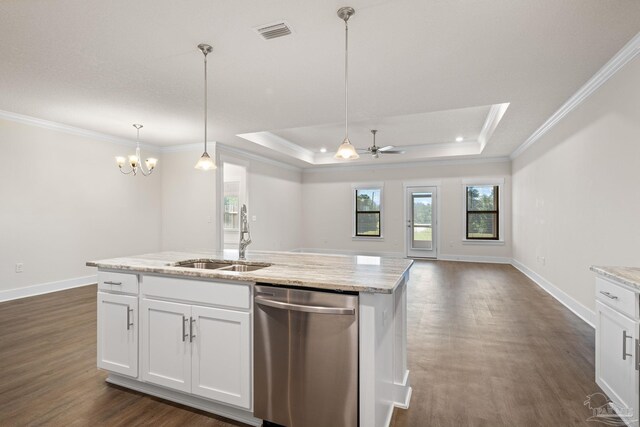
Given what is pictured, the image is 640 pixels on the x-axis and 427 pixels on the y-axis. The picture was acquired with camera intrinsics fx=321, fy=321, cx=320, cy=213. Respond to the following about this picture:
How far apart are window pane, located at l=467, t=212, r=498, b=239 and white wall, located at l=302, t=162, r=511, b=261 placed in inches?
8.6

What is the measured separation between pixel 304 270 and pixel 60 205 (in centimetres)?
508

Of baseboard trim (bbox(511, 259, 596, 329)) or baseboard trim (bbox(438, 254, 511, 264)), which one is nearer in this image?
baseboard trim (bbox(511, 259, 596, 329))

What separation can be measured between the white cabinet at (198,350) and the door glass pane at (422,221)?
7.75m

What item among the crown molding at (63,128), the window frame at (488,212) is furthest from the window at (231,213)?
the window frame at (488,212)

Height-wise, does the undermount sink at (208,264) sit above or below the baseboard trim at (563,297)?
above

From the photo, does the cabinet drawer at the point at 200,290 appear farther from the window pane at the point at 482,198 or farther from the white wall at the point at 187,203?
the window pane at the point at 482,198

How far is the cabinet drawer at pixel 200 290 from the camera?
1868 millimetres

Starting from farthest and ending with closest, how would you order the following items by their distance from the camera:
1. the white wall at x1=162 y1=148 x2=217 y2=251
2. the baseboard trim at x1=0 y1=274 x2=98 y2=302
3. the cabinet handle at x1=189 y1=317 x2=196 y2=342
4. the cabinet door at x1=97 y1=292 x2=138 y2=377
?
1. the white wall at x1=162 y1=148 x2=217 y2=251
2. the baseboard trim at x1=0 y1=274 x2=98 y2=302
3. the cabinet door at x1=97 y1=292 x2=138 y2=377
4. the cabinet handle at x1=189 y1=317 x2=196 y2=342

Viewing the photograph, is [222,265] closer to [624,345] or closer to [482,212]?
[624,345]

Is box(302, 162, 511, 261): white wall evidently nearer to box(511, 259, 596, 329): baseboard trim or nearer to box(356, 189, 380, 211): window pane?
box(356, 189, 380, 211): window pane

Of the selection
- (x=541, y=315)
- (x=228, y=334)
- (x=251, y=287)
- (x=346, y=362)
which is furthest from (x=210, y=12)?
(x=541, y=315)

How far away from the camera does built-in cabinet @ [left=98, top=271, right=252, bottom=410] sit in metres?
1.88

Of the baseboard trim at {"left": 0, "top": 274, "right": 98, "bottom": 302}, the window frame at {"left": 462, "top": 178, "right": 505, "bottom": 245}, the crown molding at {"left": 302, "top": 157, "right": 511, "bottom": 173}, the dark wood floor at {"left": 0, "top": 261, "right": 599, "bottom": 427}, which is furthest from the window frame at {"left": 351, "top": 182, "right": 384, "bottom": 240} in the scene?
the baseboard trim at {"left": 0, "top": 274, "right": 98, "bottom": 302}

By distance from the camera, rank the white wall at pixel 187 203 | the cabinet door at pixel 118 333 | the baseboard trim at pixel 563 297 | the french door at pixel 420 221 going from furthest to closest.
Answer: the french door at pixel 420 221 → the white wall at pixel 187 203 → the baseboard trim at pixel 563 297 → the cabinet door at pixel 118 333
